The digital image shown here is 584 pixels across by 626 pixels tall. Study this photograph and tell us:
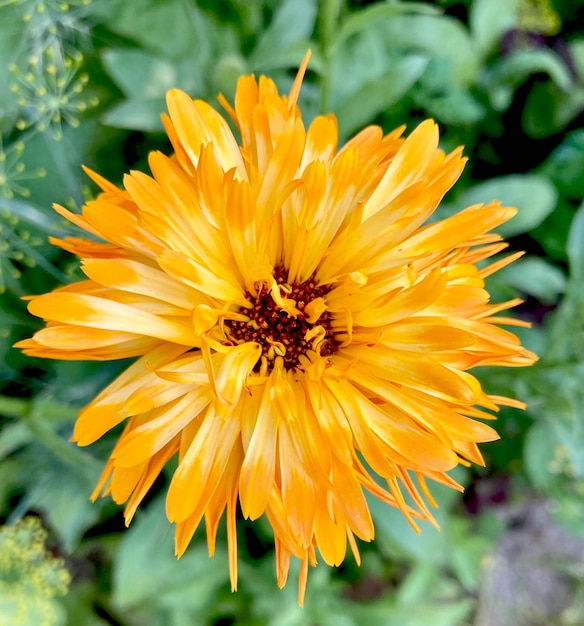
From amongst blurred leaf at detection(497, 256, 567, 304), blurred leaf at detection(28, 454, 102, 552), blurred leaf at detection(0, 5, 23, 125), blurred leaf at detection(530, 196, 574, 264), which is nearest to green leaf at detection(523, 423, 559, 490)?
blurred leaf at detection(497, 256, 567, 304)

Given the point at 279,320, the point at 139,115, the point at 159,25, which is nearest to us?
the point at 279,320

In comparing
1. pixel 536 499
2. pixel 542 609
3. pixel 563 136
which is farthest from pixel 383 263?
pixel 542 609

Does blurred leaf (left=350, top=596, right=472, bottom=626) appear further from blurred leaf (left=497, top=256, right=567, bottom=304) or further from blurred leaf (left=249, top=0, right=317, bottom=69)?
blurred leaf (left=249, top=0, right=317, bottom=69)

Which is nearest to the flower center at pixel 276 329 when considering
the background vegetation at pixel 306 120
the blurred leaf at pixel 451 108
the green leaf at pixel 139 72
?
the background vegetation at pixel 306 120

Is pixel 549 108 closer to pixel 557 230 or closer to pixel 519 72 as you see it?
pixel 519 72

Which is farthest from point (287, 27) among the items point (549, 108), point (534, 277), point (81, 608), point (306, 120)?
point (81, 608)

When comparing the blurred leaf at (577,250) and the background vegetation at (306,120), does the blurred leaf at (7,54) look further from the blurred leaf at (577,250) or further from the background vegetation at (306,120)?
the blurred leaf at (577,250)
